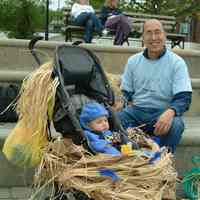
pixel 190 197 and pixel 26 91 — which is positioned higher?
pixel 26 91

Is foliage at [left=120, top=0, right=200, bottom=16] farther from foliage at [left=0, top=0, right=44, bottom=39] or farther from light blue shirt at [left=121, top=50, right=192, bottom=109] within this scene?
light blue shirt at [left=121, top=50, right=192, bottom=109]

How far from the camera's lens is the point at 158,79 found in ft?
14.2

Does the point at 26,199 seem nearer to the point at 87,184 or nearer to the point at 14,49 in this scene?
the point at 87,184

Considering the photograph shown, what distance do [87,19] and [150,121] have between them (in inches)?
188

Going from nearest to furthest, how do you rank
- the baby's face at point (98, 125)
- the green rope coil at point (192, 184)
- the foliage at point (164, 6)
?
the baby's face at point (98, 125)
the green rope coil at point (192, 184)
the foliage at point (164, 6)

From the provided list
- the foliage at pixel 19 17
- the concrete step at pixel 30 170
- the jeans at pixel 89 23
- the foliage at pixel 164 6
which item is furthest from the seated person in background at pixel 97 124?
the foliage at pixel 164 6

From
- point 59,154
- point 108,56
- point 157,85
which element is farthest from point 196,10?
point 59,154

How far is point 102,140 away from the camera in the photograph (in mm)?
3457

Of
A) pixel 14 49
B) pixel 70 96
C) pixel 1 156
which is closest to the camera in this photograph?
pixel 70 96

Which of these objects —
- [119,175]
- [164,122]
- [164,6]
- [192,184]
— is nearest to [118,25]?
[192,184]

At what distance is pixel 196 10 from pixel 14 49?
39.5 feet

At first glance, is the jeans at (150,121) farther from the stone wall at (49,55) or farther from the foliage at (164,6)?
the foliage at (164,6)

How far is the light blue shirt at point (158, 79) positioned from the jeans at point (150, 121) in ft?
0.18

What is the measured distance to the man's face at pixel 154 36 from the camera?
4.30m
